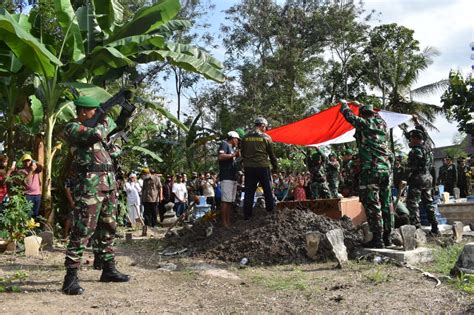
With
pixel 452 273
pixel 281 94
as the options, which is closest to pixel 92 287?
pixel 452 273

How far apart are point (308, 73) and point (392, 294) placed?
24.3m

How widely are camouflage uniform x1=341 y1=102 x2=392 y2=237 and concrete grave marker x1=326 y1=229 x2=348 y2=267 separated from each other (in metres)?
0.68

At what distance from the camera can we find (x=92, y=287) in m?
4.97

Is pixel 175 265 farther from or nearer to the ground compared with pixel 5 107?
nearer to the ground

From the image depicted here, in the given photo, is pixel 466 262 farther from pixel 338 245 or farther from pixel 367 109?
pixel 367 109

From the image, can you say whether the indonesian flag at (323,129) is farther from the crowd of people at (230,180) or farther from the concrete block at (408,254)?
the concrete block at (408,254)

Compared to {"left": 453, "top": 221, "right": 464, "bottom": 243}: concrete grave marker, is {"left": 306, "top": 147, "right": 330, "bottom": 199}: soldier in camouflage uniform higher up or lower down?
higher up

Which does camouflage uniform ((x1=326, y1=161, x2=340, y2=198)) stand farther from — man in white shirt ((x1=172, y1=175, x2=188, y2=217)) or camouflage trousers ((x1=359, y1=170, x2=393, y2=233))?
A: man in white shirt ((x1=172, y1=175, x2=188, y2=217))

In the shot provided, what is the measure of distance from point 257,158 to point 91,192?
340 centimetres

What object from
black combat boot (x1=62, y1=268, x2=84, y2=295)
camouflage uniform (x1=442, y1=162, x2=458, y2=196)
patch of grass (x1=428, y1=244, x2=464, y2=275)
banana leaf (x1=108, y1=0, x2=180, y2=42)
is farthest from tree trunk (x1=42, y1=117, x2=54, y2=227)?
camouflage uniform (x1=442, y1=162, x2=458, y2=196)

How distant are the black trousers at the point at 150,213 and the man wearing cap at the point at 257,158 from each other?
22.2ft

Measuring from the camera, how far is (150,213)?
14.2m

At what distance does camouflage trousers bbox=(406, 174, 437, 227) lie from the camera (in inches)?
335

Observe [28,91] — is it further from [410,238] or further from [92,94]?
[410,238]
